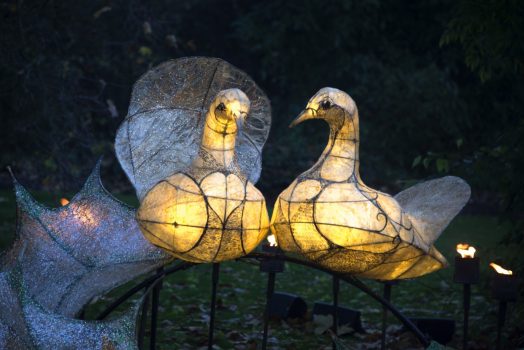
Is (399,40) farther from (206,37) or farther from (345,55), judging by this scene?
(206,37)

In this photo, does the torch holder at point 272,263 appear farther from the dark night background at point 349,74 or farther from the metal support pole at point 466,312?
the dark night background at point 349,74

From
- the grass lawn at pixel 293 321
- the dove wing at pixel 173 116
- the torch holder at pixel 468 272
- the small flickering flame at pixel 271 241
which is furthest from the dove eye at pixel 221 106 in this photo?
the grass lawn at pixel 293 321

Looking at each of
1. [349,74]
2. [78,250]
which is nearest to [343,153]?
[78,250]

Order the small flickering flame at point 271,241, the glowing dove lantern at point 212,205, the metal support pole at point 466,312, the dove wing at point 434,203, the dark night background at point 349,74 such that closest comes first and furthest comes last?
the glowing dove lantern at point 212,205 < the dove wing at point 434,203 < the metal support pole at point 466,312 < the small flickering flame at point 271,241 < the dark night background at point 349,74

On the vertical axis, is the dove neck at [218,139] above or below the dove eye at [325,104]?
below

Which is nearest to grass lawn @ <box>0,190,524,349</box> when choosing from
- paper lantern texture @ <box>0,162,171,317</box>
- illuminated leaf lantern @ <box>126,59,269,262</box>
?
paper lantern texture @ <box>0,162,171,317</box>

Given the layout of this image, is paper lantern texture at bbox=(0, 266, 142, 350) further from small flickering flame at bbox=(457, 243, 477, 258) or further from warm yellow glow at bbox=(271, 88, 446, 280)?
small flickering flame at bbox=(457, 243, 477, 258)

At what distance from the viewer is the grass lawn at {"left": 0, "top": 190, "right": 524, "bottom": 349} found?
19.4ft

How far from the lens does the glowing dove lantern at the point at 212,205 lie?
108 inches

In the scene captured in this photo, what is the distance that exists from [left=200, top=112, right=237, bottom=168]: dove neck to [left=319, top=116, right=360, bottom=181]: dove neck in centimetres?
36

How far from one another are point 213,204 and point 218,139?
284mm

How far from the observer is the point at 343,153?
303 centimetres

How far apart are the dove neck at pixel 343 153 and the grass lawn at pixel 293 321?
7.90 feet

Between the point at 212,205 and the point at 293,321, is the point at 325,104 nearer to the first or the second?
the point at 212,205
